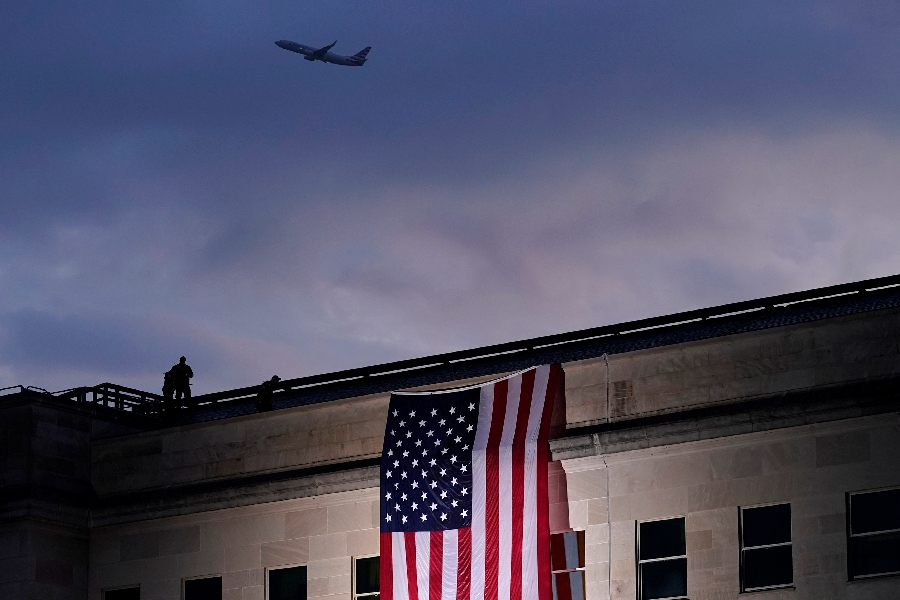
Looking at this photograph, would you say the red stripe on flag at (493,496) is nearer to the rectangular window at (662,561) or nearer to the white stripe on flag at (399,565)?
the white stripe on flag at (399,565)

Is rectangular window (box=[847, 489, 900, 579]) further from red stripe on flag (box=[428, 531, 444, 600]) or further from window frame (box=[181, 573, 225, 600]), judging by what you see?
window frame (box=[181, 573, 225, 600])

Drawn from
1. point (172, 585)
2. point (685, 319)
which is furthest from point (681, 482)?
point (172, 585)

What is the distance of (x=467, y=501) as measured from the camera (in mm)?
46844

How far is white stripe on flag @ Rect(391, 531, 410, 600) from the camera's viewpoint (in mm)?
46844

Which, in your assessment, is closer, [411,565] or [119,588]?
[411,565]

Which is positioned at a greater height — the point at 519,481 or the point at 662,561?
the point at 519,481

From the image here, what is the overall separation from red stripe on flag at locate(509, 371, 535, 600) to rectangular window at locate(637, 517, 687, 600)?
2.59m

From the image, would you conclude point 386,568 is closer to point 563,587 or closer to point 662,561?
point 563,587

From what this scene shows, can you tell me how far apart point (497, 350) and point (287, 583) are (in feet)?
23.6

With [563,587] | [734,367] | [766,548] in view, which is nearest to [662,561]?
[563,587]

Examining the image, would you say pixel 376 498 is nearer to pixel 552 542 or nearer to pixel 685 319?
pixel 552 542

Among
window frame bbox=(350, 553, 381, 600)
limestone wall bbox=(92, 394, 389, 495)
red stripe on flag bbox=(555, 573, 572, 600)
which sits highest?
limestone wall bbox=(92, 394, 389, 495)

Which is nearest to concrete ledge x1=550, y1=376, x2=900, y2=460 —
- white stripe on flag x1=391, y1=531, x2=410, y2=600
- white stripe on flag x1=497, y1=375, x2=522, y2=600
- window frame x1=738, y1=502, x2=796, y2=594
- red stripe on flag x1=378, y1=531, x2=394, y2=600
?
white stripe on flag x1=497, y1=375, x2=522, y2=600

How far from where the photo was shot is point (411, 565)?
46.9 metres
